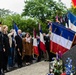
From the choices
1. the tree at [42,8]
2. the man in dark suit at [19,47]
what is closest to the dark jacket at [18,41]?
the man in dark suit at [19,47]

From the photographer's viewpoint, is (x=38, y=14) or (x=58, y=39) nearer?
(x=58, y=39)

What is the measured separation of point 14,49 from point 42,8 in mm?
57421

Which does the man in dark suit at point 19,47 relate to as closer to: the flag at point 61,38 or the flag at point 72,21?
the flag at point 72,21

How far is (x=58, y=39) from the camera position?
8.63 meters

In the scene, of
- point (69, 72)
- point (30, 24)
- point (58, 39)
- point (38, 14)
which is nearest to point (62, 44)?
point (58, 39)

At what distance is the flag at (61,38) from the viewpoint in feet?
27.5

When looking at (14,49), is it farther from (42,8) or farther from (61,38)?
(42,8)

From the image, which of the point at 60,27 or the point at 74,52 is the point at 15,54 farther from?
the point at 74,52

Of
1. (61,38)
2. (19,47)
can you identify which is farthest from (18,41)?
(61,38)

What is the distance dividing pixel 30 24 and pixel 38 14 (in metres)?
12.1

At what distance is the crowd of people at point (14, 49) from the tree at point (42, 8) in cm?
5202

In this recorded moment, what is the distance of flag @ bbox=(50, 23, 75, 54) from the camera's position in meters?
8.38

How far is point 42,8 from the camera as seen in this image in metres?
70.6

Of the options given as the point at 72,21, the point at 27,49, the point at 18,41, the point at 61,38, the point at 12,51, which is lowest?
the point at 27,49
